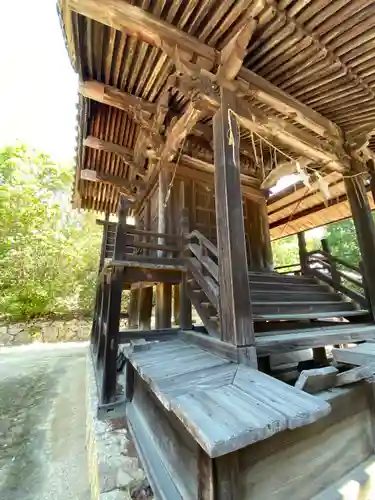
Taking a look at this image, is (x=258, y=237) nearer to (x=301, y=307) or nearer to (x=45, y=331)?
(x=301, y=307)

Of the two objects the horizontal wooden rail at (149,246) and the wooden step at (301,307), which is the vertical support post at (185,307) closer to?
the horizontal wooden rail at (149,246)

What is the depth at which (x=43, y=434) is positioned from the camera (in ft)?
13.4

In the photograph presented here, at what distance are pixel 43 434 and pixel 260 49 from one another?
691 cm

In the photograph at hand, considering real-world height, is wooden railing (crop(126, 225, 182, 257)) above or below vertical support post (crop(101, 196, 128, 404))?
above

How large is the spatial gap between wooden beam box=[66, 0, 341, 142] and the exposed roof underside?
0.03 feet

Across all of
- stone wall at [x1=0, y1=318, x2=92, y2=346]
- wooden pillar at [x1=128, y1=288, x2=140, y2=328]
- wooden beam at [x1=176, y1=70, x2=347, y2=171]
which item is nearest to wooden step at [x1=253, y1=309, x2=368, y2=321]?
wooden beam at [x1=176, y1=70, x2=347, y2=171]

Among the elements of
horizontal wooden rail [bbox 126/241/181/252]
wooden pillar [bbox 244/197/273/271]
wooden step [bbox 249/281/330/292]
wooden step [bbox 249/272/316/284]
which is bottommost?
wooden step [bbox 249/281/330/292]

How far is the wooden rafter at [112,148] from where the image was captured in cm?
537

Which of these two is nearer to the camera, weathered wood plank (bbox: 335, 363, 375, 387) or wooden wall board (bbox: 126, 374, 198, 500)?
wooden wall board (bbox: 126, 374, 198, 500)

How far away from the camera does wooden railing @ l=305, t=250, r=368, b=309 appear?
4574mm

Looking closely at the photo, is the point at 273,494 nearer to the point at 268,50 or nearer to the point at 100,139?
the point at 268,50

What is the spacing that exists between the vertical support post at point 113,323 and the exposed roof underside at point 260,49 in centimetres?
213

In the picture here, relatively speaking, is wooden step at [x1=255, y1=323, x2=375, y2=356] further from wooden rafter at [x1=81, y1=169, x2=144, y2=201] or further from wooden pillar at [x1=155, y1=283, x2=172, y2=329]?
wooden rafter at [x1=81, y1=169, x2=144, y2=201]

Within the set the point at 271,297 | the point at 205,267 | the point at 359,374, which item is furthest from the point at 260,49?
the point at 359,374
